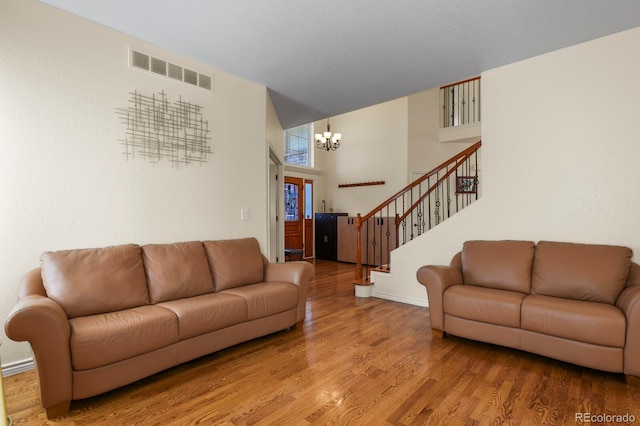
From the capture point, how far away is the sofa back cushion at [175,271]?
106 inches

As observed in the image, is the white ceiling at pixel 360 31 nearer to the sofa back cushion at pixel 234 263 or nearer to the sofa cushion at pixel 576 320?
the sofa back cushion at pixel 234 263

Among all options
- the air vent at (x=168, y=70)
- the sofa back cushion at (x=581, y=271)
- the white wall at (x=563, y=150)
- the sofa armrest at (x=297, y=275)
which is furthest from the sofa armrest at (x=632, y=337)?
the air vent at (x=168, y=70)

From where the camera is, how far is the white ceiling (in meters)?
2.44

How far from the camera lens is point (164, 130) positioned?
311 centimetres

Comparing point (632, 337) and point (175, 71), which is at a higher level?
point (175, 71)

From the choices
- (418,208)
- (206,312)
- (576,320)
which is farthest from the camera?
(418,208)

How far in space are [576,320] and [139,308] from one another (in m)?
3.22

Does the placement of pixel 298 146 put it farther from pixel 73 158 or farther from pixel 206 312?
pixel 206 312

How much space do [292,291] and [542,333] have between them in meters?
2.10

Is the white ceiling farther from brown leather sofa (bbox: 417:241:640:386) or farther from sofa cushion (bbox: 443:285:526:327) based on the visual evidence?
sofa cushion (bbox: 443:285:526:327)

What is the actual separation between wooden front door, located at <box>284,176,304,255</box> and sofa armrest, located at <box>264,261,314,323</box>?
4.42m

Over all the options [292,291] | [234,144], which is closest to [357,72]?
[234,144]

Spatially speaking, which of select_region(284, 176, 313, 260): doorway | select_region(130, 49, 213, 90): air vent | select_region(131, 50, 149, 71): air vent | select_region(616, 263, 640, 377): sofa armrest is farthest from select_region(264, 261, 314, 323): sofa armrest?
select_region(284, 176, 313, 260): doorway

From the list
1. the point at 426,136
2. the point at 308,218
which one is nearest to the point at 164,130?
the point at 426,136
